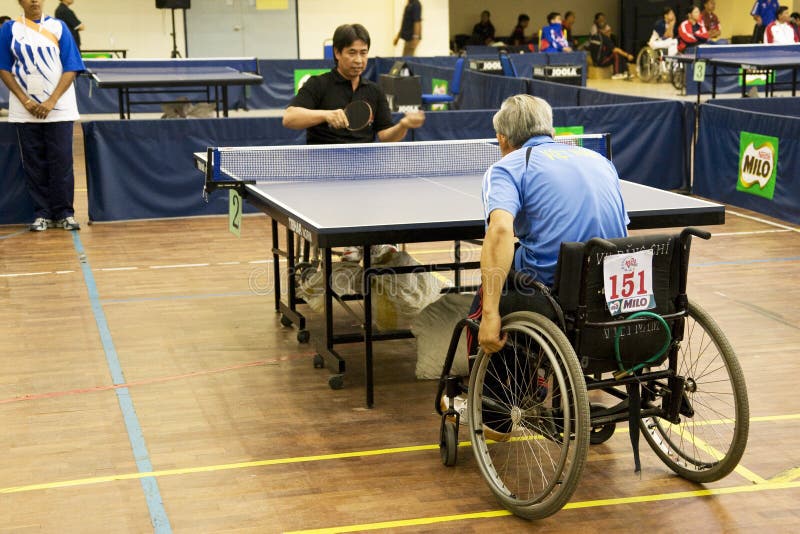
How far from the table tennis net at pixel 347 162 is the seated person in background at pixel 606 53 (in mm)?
22348

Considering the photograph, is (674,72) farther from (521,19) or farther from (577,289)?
(577,289)

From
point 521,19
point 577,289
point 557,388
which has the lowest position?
point 557,388

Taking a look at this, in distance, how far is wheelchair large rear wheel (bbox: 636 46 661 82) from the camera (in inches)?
1009

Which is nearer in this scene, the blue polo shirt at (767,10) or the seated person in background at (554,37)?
the blue polo shirt at (767,10)

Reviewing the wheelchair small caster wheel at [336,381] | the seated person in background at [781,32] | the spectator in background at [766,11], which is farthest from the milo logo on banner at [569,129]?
the spectator in background at [766,11]

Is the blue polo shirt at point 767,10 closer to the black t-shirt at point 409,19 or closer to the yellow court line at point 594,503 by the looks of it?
the black t-shirt at point 409,19

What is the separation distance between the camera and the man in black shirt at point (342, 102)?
21.0 feet

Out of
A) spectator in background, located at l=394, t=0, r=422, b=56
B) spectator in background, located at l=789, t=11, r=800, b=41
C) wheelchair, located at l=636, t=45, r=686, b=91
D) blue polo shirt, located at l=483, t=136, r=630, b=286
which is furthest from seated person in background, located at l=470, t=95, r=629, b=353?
wheelchair, located at l=636, t=45, r=686, b=91

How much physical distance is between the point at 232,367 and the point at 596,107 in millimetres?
6268

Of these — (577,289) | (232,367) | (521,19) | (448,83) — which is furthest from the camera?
(521,19)

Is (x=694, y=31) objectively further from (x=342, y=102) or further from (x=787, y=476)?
(x=787, y=476)

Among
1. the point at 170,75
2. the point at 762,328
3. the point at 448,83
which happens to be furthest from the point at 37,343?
the point at 448,83

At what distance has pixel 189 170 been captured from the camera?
10.2 metres

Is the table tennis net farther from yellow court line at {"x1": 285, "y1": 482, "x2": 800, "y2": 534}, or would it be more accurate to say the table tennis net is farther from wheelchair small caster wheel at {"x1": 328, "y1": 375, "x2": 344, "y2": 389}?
yellow court line at {"x1": 285, "y1": 482, "x2": 800, "y2": 534}
